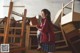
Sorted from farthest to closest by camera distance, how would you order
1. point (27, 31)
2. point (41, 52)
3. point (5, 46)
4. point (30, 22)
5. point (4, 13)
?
point (4, 13) → point (30, 22) → point (27, 31) → point (41, 52) → point (5, 46)

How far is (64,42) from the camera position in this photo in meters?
3.94

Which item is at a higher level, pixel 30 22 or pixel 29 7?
pixel 29 7

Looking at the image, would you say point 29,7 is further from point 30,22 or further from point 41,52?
point 41,52

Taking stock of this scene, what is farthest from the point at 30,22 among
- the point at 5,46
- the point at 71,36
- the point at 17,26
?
the point at 5,46

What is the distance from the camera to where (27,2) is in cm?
580

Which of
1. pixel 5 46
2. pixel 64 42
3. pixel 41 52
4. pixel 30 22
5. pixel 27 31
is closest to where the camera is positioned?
pixel 5 46

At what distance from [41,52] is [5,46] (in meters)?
0.62

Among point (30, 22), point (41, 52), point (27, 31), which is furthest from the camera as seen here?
point (30, 22)

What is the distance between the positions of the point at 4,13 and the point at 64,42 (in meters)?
2.35

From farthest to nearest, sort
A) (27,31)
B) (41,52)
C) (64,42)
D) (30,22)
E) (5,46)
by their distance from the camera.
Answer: (30,22) → (64,42) → (27,31) → (41,52) → (5,46)

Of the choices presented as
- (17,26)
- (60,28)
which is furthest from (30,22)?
(60,28)

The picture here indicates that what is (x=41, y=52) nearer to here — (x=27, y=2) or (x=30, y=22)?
(x=30, y=22)

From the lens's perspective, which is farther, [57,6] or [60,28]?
[57,6]

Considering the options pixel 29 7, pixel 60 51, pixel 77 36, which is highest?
pixel 29 7
